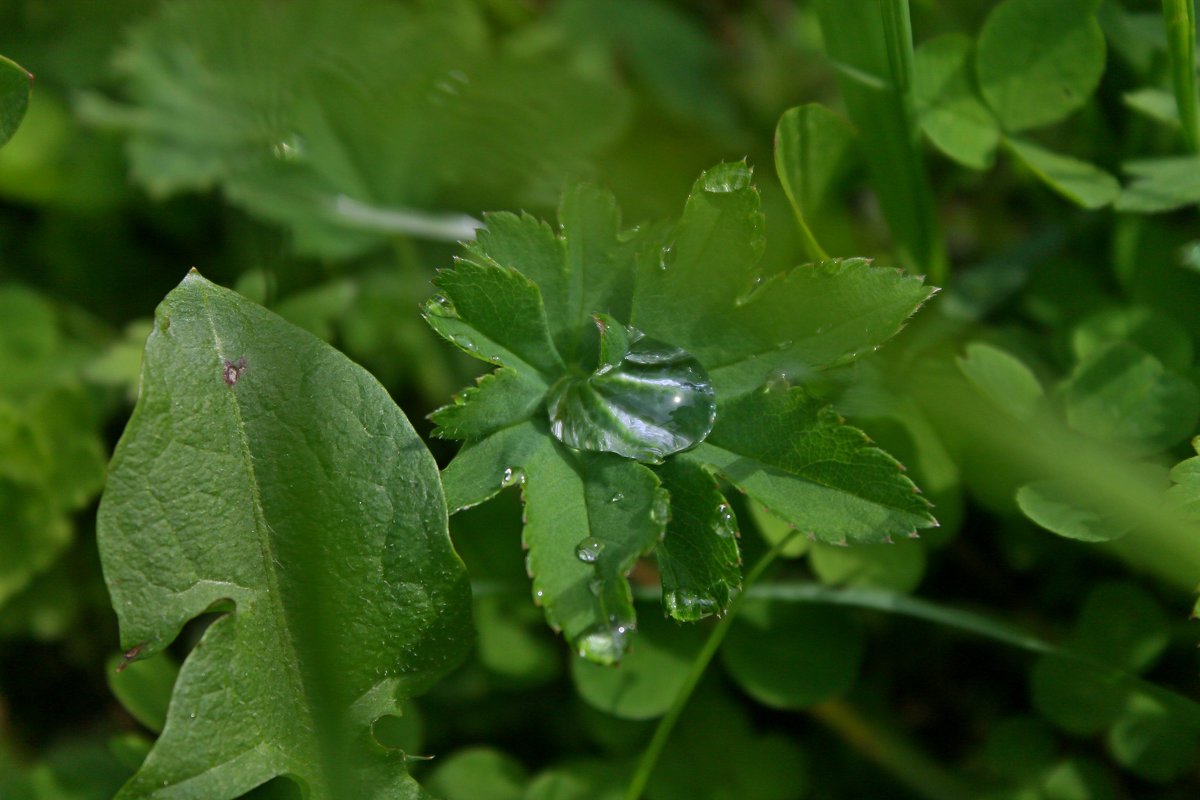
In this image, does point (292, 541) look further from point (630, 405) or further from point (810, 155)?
point (810, 155)

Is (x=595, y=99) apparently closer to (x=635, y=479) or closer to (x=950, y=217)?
(x=950, y=217)

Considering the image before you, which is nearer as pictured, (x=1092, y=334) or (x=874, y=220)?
(x=1092, y=334)

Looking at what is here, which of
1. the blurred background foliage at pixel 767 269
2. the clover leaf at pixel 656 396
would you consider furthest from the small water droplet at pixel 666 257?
the blurred background foliage at pixel 767 269

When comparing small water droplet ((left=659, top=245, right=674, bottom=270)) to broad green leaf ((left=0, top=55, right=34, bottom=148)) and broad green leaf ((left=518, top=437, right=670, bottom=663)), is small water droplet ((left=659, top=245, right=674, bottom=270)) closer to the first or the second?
broad green leaf ((left=518, top=437, right=670, bottom=663))

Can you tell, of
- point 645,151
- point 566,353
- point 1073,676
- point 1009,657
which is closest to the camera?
point 566,353

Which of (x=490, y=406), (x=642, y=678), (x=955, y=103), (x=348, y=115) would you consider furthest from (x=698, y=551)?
(x=348, y=115)

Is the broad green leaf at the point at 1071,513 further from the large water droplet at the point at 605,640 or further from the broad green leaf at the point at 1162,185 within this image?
the large water droplet at the point at 605,640

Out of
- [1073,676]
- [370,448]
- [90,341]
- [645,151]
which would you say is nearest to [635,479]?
[370,448]

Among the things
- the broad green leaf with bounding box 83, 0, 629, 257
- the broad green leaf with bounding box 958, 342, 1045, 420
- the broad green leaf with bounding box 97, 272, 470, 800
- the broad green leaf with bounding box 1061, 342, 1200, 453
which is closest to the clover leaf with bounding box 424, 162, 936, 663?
the broad green leaf with bounding box 97, 272, 470, 800
